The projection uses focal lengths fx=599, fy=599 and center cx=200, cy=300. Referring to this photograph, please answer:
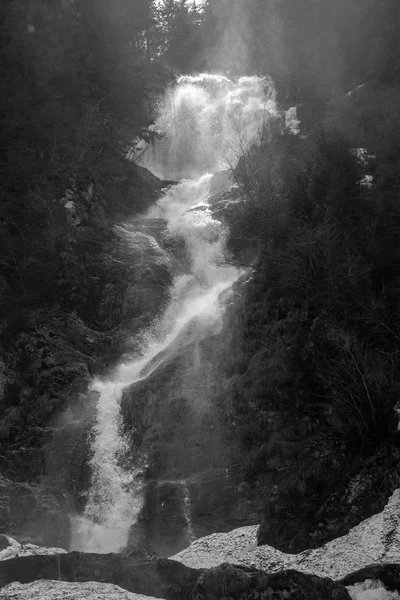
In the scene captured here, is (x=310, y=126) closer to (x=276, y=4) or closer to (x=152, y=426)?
(x=276, y=4)

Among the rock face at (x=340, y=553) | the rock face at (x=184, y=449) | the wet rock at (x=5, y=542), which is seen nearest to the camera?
the rock face at (x=340, y=553)

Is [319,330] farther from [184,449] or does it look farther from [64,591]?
[64,591]

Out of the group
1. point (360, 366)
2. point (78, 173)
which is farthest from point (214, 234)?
point (360, 366)

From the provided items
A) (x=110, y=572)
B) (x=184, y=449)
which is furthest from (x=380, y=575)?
(x=184, y=449)

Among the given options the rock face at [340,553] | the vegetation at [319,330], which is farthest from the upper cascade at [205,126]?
the rock face at [340,553]

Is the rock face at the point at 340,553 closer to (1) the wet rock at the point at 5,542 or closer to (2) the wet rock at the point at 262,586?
(2) the wet rock at the point at 262,586

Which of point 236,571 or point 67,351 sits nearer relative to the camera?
point 236,571
